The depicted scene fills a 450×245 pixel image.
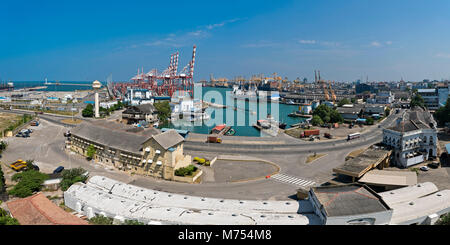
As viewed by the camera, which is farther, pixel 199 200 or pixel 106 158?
pixel 106 158

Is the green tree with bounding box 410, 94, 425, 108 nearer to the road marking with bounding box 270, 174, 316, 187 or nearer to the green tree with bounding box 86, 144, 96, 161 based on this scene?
the road marking with bounding box 270, 174, 316, 187

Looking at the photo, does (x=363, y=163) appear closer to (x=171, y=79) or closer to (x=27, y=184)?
(x=27, y=184)

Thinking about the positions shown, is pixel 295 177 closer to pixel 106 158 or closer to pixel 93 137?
pixel 106 158

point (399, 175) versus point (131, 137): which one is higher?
point (131, 137)

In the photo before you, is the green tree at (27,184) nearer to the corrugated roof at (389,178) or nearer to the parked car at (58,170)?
the parked car at (58,170)

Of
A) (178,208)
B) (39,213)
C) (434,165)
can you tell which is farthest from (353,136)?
(39,213)

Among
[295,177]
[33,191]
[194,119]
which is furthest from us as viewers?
[194,119]

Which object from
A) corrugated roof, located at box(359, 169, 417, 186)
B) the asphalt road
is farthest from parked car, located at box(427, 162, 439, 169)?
the asphalt road

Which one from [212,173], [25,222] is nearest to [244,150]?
[212,173]
